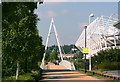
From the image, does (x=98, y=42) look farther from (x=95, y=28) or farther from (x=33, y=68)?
(x=33, y=68)

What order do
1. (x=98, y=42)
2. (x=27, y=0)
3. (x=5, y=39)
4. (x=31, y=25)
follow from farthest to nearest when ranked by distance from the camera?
1. (x=98, y=42)
2. (x=31, y=25)
3. (x=5, y=39)
4. (x=27, y=0)

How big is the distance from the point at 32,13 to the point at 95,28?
63.5 metres

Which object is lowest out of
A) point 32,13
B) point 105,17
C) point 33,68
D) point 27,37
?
point 33,68

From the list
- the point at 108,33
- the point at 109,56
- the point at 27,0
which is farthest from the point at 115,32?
the point at 27,0

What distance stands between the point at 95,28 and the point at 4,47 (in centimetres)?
6681

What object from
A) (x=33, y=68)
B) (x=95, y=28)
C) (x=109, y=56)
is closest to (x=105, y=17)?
(x=95, y=28)

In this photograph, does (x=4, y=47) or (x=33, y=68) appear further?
(x=33, y=68)

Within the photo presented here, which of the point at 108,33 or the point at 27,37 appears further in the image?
the point at 108,33

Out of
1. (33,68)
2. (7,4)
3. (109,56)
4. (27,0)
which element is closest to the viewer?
(7,4)

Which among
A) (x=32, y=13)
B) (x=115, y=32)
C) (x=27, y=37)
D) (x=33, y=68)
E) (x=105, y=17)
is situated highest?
(x=105, y=17)

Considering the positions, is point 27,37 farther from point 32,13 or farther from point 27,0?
point 27,0

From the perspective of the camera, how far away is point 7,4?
409 inches

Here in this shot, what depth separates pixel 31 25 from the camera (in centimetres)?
2044

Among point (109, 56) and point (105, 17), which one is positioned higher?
point (105, 17)
